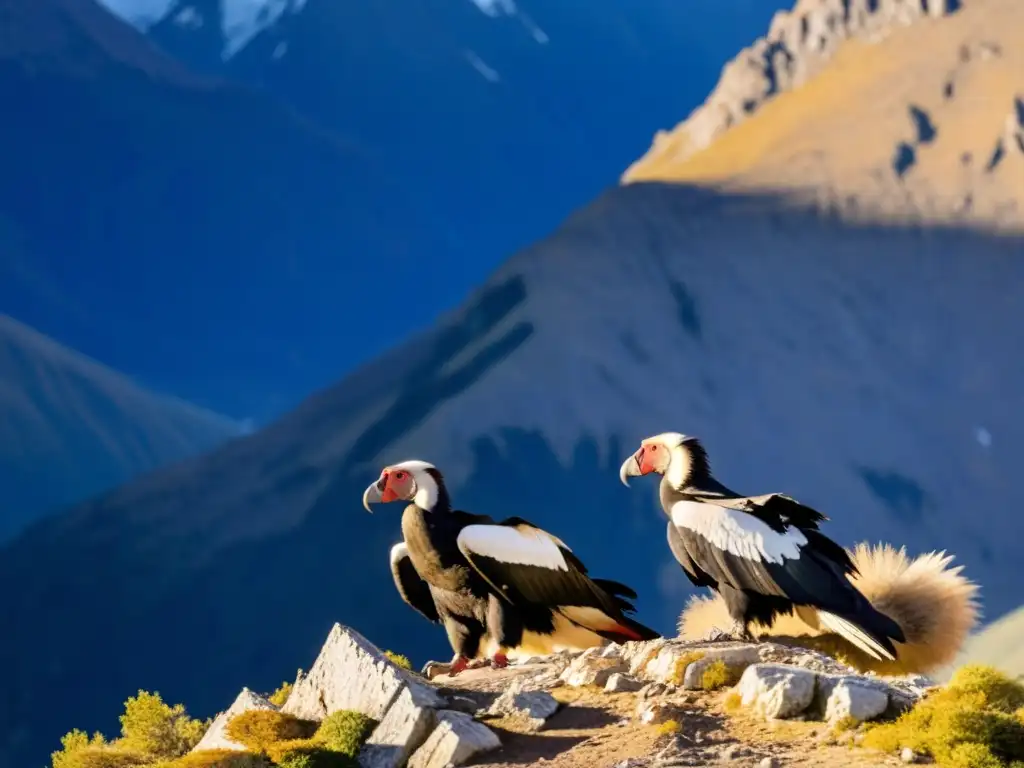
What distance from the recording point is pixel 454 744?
12.2 metres

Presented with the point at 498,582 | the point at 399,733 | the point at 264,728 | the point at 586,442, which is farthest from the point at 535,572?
the point at 586,442

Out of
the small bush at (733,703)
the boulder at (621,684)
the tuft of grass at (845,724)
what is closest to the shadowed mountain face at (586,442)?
the boulder at (621,684)

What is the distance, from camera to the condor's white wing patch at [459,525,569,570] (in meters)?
15.2

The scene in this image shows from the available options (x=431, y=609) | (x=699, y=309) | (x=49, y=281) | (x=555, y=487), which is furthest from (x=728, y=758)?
(x=49, y=281)

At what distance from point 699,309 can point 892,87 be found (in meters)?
26.7

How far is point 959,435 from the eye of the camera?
326 feet

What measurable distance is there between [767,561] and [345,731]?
419 centimetres

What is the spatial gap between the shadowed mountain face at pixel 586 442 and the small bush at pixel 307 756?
6916cm

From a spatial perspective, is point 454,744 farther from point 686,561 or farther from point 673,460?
point 673,460

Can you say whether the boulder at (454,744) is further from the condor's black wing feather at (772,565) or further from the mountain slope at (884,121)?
the mountain slope at (884,121)

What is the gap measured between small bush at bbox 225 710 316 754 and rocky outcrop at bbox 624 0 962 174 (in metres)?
118

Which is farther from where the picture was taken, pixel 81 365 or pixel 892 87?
pixel 81 365

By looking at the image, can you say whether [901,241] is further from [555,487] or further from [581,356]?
[555,487]

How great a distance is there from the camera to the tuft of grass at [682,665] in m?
13.3
